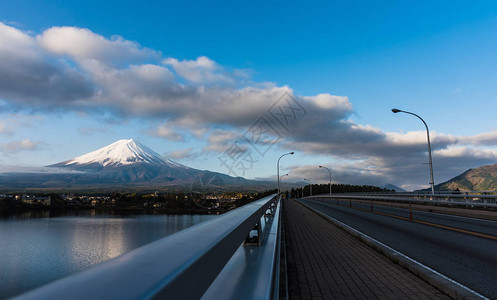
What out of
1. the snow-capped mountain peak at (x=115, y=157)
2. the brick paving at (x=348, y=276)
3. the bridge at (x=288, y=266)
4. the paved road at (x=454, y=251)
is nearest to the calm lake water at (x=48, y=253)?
the brick paving at (x=348, y=276)

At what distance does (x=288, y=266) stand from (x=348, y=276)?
1459 millimetres

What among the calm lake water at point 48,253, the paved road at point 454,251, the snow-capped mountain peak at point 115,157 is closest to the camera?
the paved road at point 454,251

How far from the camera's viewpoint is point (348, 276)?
6230mm

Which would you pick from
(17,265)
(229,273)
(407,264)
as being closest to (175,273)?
(229,273)

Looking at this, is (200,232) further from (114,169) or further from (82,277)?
(114,169)

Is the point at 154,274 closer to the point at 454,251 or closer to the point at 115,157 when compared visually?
the point at 454,251

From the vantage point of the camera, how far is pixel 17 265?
12102mm

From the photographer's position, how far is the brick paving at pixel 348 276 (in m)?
5.18

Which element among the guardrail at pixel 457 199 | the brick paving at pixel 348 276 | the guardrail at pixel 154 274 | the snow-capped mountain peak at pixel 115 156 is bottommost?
the brick paving at pixel 348 276

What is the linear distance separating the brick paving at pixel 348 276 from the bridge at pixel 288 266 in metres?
0.02

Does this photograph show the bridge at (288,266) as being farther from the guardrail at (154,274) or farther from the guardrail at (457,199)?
the guardrail at (457,199)

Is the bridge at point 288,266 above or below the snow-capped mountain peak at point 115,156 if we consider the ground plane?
below

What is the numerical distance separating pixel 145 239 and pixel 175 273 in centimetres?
1591

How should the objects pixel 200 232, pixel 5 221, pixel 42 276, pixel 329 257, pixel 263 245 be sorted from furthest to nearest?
pixel 5 221
pixel 42 276
pixel 329 257
pixel 263 245
pixel 200 232
